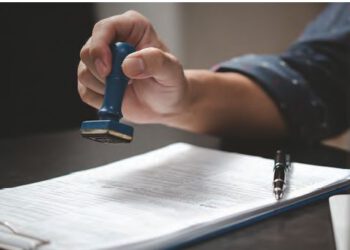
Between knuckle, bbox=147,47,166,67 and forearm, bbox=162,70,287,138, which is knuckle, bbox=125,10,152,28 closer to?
knuckle, bbox=147,47,166,67

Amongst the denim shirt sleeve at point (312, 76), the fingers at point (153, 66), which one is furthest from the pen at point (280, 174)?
the denim shirt sleeve at point (312, 76)

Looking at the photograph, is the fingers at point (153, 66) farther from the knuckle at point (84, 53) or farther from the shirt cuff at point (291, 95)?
the shirt cuff at point (291, 95)

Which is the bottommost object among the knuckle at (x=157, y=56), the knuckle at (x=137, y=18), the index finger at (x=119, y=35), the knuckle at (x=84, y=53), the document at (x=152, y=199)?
the document at (x=152, y=199)

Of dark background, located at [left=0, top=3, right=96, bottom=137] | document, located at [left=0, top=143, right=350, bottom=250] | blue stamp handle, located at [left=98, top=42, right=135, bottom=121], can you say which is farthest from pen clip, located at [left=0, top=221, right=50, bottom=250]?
dark background, located at [left=0, top=3, right=96, bottom=137]

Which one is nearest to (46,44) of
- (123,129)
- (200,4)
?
(123,129)

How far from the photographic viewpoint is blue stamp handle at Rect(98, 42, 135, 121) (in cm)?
52

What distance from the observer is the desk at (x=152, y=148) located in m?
0.40

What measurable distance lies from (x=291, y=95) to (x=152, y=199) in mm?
405

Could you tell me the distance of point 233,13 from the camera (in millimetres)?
1471

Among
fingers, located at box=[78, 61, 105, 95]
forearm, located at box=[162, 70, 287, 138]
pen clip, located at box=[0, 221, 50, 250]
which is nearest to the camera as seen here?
pen clip, located at box=[0, 221, 50, 250]

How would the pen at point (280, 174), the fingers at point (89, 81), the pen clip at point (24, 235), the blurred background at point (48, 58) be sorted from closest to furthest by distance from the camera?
the pen clip at point (24, 235) → the pen at point (280, 174) → the fingers at point (89, 81) → the blurred background at point (48, 58)

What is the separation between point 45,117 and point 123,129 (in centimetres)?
31

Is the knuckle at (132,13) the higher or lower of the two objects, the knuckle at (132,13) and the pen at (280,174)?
the higher

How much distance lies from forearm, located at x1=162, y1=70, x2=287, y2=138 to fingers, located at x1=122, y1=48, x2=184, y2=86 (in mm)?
182
